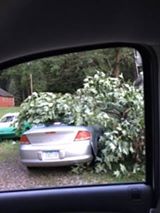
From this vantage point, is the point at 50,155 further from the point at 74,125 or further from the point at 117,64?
the point at 117,64

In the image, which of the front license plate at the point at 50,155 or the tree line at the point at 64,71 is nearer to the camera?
the tree line at the point at 64,71

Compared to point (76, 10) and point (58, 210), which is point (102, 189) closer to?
point (58, 210)

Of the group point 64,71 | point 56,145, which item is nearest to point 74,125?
point 56,145

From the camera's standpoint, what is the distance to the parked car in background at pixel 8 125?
3.02 m

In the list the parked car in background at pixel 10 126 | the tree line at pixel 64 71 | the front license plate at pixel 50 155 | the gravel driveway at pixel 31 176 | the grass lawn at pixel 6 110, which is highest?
the tree line at pixel 64 71

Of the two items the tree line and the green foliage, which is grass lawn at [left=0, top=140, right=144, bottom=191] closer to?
the green foliage

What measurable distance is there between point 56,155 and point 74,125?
23 cm

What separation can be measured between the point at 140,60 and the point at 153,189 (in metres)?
0.87

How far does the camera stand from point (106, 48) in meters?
2.93

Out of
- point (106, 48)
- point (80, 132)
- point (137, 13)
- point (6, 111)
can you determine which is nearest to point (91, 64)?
point (106, 48)

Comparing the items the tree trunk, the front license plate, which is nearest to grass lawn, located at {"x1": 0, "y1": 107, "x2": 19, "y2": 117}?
the front license plate

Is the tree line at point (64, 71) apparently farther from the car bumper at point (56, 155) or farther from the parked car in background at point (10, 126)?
the car bumper at point (56, 155)

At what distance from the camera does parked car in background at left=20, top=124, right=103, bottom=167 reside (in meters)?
3.03

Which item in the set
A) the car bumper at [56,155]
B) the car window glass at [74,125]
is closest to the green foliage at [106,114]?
the car window glass at [74,125]
